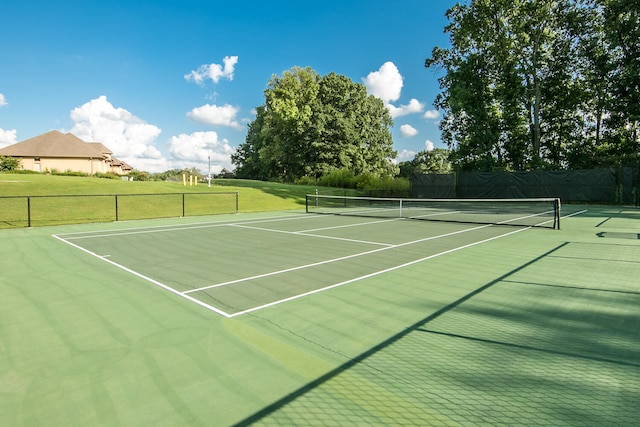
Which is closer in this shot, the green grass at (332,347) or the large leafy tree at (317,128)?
the green grass at (332,347)

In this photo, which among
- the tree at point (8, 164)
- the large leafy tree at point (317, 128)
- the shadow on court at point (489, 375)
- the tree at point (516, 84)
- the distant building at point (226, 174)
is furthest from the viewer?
the distant building at point (226, 174)

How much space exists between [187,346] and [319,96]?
4984 cm

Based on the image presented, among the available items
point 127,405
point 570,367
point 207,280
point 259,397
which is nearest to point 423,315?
point 570,367

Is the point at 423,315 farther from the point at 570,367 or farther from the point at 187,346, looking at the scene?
the point at 187,346

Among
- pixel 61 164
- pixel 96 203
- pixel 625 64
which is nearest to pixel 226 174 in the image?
pixel 61 164

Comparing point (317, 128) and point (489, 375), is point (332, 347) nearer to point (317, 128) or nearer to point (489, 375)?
point (489, 375)

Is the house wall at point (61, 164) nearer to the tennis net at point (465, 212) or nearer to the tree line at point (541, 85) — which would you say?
the tennis net at point (465, 212)

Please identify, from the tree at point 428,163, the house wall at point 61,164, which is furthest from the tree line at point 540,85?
the tree at point 428,163

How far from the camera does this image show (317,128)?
146 feet

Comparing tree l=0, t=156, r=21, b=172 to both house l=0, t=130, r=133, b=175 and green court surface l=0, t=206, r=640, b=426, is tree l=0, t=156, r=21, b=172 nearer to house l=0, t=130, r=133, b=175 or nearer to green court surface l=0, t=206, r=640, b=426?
house l=0, t=130, r=133, b=175

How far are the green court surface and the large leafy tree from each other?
128 feet

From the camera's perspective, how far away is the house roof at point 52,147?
42750 mm

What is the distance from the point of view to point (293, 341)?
143 inches

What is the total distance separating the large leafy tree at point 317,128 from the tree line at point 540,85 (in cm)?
1443
